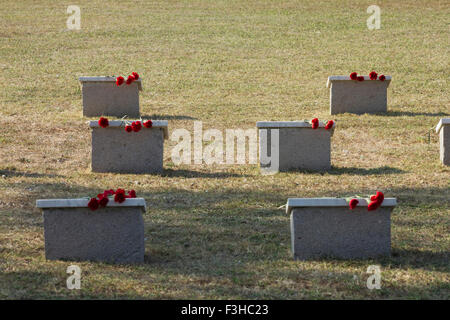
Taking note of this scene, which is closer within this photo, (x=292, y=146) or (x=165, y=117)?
(x=292, y=146)

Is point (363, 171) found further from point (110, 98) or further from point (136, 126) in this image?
point (110, 98)

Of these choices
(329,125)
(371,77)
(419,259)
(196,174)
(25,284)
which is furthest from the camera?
(371,77)

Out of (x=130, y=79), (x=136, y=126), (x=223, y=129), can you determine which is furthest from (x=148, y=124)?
(x=130, y=79)

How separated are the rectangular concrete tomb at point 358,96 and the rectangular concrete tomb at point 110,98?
153 inches

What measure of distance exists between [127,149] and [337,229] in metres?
4.65

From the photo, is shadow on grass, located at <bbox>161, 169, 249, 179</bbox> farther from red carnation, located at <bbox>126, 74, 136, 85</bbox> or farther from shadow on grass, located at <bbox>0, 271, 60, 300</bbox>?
shadow on grass, located at <bbox>0, 271, 60, 300</bbox>

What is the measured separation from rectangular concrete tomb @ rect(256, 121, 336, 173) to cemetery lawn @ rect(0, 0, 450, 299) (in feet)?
0.77

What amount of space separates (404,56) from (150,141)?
1182cm

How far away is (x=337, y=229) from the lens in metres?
6.59

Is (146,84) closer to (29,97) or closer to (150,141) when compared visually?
(29,97)

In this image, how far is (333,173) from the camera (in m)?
10.6

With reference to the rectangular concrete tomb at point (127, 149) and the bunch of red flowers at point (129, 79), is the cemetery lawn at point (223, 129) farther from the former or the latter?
the bunch of red flowers at point (129, 79)
